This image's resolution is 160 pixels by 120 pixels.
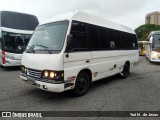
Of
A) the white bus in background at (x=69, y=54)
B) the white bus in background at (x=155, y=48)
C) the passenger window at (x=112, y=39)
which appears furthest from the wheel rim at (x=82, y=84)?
the white bus in background at (x=155, y=48)

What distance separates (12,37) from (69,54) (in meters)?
7.92

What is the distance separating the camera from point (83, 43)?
20.2 ft

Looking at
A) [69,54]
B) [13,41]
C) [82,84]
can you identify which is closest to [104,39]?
[82,84]

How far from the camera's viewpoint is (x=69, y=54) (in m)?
5.44

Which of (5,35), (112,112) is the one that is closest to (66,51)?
(112,112)

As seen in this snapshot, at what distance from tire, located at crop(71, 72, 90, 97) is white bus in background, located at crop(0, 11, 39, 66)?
7217 mm

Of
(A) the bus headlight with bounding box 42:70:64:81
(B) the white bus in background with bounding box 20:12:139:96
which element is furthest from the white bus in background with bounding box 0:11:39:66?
(A) the bus headlight with bounding box 42:70:64:81

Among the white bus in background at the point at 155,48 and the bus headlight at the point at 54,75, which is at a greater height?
the white bus in background at the point at 155,48

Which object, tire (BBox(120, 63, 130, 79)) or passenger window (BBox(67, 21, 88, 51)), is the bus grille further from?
tire (BBox(120, 63, 130, 79))

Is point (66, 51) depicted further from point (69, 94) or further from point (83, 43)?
point (69, 94)

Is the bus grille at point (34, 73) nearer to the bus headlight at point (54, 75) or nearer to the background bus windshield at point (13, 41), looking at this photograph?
the bus headlight at point (54, 75)

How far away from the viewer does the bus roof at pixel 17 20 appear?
11906 mm

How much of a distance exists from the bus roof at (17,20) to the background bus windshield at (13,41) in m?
0.56

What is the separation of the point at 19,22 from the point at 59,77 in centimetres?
889
